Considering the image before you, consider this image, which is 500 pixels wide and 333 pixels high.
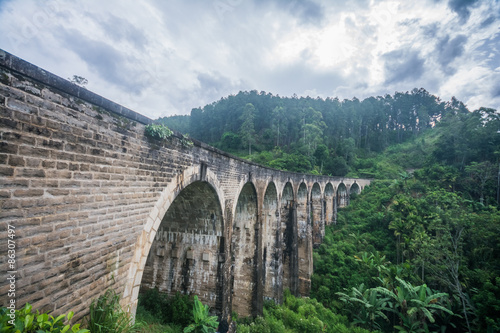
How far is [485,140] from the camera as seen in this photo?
24.5 metres

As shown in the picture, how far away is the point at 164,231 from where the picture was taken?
7664mm

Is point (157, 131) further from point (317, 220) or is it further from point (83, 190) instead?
point (317, 220)

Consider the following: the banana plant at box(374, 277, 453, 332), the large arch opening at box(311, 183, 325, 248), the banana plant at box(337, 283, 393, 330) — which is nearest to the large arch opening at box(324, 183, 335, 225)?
the large arch opening at box(311, 183, 325, 248)

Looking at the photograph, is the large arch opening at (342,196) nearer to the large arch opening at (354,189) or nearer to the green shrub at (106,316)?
the large arch opening at (354,189)

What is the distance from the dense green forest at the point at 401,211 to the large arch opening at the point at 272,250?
4.09 feet

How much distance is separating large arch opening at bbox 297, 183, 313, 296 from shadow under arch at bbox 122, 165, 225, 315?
1053cm

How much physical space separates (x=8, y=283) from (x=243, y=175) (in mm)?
7156

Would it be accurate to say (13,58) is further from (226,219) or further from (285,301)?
(285,301)

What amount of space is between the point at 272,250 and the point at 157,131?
11.2m

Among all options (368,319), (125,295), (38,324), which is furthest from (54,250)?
(368,319)

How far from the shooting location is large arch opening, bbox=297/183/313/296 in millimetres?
15649

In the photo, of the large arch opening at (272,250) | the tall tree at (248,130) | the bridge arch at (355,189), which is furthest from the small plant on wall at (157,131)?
the tall tree at (248,130)

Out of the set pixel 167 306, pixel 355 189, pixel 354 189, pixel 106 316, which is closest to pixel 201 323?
pixel 167 306

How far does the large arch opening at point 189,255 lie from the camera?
741 centimetres
